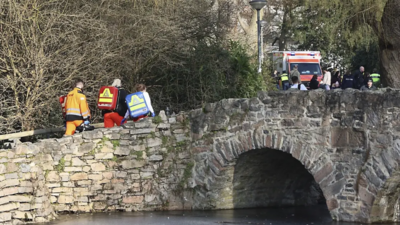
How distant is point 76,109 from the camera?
53.8 ft

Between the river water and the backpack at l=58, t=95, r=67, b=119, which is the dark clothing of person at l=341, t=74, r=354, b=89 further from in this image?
the backpack at l=58, t=95, r=67, b=119

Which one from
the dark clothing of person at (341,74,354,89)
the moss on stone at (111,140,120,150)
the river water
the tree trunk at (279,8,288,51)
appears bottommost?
the river water

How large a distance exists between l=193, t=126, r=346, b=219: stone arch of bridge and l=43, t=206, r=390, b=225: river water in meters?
0.47

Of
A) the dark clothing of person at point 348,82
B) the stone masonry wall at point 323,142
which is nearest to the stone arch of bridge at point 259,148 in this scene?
the stone masonry wall at point 323,142

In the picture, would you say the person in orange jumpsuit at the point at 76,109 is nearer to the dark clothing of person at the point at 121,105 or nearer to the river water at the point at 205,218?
the dark clothing of person at the point at 121,105

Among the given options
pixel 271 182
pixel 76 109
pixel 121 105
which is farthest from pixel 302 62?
pixel 76 109

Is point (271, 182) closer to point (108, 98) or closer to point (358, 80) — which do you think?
point (108, 98)

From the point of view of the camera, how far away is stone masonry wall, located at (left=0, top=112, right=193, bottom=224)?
52.7 ft

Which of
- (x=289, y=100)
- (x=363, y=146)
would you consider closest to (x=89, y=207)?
(x=289, y=100)

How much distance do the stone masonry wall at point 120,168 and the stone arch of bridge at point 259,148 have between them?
372 millimetres

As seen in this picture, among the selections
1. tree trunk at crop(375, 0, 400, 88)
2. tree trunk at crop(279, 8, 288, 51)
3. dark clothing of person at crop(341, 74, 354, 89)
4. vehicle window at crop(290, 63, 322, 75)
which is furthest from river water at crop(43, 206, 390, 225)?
tree trunk at crop(279, 8, 288, 51)

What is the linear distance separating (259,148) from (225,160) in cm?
82

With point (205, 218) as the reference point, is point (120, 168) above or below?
above

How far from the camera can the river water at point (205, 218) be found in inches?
591
